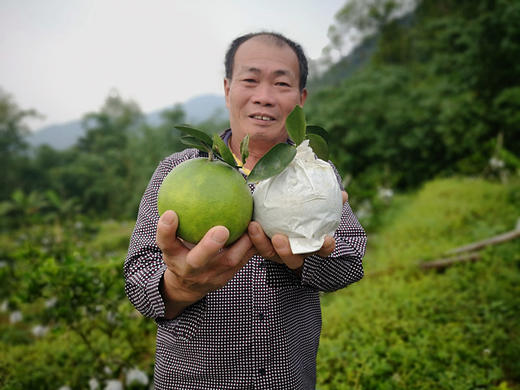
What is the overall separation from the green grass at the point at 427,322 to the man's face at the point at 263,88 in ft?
6.94

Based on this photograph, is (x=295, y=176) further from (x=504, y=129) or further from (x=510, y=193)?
(x=504, y=129)

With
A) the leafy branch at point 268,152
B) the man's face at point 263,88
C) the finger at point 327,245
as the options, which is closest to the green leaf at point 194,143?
the leafy branch at point 268,152

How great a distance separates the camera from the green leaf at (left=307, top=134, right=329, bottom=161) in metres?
1.06

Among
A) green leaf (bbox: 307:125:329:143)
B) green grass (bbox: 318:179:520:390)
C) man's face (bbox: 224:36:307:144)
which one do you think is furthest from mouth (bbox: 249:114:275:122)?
green grass (bbox: 318:179:520:390)

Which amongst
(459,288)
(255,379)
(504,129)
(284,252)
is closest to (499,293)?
(459,288)

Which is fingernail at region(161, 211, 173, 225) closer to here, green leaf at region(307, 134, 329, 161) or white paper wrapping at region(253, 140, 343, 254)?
white paper wrapping at region(253, 140, 343, 254)

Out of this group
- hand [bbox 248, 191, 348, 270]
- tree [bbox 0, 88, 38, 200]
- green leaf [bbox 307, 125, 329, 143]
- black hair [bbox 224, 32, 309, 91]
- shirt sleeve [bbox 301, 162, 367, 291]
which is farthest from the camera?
tree [bbox 0, 88, 38, 200]

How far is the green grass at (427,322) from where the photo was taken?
2.71 metres

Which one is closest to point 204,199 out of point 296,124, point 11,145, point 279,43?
point 296,124

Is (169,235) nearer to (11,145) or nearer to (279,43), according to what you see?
(279,43)

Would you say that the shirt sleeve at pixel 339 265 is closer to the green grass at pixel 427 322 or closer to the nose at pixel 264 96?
the nose at pixel 264 96

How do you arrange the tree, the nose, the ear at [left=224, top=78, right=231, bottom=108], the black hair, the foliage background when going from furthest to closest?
the tree
the foliage background
the ear at [left=224, top=78, right=231, bottom=108]
the black hair
the nose

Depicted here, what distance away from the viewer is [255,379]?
130 cm

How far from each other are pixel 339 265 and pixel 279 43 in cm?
93
